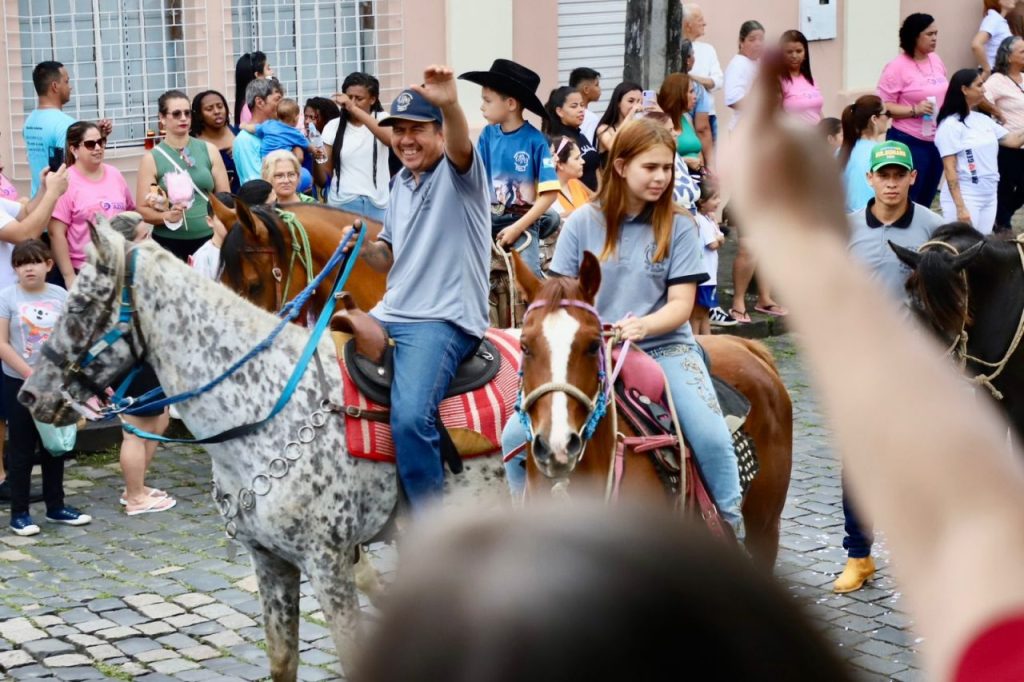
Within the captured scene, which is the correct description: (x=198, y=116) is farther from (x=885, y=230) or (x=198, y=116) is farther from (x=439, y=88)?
(x=439, y=88)

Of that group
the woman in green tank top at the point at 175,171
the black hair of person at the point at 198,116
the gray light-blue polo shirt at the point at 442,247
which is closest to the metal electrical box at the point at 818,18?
the black hair of person at the point at 198,116

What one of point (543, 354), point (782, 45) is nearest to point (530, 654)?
point (782, 45)

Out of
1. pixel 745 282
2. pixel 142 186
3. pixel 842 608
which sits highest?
pixel 142 186

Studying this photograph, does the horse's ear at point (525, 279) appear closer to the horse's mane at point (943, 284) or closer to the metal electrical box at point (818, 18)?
the horse's mane at point (943, 284)

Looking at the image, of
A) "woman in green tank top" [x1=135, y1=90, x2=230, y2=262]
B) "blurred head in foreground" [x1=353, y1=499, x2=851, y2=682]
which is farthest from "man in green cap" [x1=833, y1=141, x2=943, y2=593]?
"blurred head in foreground" [x1=353, y1=499, x2=851, y2=682]

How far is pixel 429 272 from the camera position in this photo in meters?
5.95

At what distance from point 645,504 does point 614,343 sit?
4.44 m

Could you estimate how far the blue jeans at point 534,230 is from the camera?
9938 millimetres

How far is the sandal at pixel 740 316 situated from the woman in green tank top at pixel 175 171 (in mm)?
4890

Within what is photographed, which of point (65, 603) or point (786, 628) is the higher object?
point (786, 628)

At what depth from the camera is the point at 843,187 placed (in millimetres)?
1371

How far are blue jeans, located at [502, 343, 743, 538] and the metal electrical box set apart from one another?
14.7 meters

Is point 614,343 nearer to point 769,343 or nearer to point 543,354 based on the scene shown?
point 543,354

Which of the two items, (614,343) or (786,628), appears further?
(614,343)
